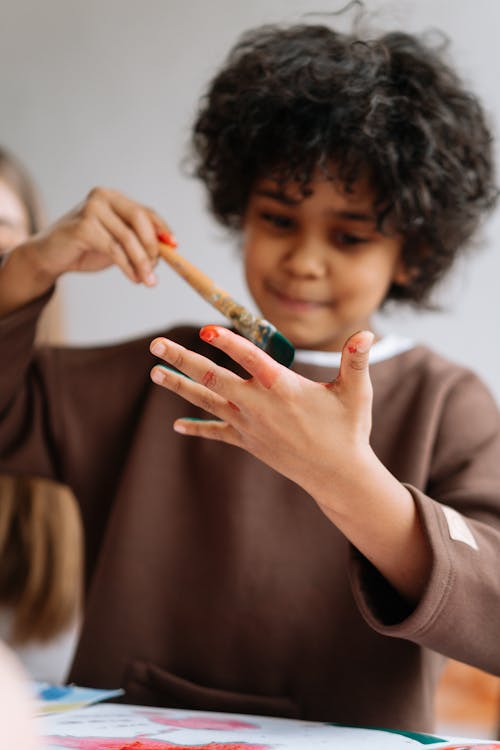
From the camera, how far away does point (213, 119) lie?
29.5 inches

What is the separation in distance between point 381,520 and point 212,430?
11cm

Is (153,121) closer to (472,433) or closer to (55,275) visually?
(55,275)

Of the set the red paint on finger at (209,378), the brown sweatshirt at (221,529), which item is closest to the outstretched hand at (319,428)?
the red paint on finger at (209,378)

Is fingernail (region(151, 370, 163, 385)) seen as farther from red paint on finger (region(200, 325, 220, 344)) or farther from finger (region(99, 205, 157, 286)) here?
finger (region(99, 205, 157, 286))

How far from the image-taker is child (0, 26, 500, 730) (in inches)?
25.9

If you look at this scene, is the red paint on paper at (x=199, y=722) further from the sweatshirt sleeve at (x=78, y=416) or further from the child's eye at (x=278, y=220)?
the child's eye at (x=278, y=220)

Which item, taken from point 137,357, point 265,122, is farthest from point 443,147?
point 137,357

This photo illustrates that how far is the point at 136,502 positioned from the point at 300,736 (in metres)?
0.28

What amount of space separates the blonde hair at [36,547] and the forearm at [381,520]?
0.55 meters

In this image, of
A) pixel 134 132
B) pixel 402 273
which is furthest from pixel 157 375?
pixel 134 132

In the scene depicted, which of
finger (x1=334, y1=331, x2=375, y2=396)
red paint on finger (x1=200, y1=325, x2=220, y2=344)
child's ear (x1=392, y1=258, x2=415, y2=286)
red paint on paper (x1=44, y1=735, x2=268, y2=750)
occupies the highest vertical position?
child's ear (x1=392, y1=258, x2=415, y2=286)

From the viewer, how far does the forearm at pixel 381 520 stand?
0.48m

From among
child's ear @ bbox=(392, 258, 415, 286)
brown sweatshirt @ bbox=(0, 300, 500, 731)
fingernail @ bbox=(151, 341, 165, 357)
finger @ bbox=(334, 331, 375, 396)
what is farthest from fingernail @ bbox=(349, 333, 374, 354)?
child's ear @ bbox=(392, 258, 415, 286)

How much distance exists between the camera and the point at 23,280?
69 cm
